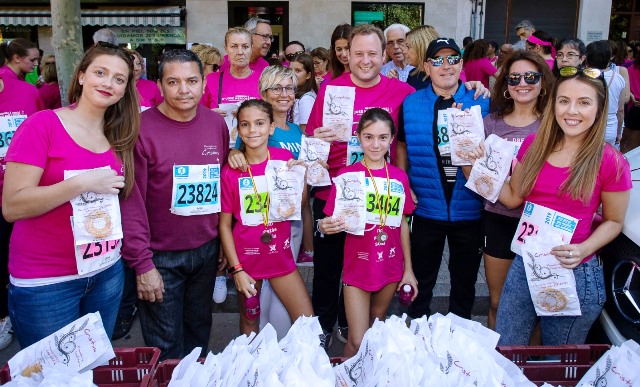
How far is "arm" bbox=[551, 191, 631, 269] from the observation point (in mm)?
2750

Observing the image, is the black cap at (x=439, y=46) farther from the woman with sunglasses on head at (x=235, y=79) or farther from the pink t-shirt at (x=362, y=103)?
the woman with sunglasses on head at (x=235, y=79)

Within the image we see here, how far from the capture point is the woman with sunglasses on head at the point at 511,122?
140 inches

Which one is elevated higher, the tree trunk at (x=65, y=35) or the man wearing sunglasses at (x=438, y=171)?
the tree trunk at (x=65, y=35)

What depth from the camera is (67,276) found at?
2650 millimetres

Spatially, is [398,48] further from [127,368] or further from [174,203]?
[127,368]

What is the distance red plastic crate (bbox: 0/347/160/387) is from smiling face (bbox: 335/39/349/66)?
367cm

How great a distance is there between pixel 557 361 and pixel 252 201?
196 cm

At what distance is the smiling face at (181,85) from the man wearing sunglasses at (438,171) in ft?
4.79

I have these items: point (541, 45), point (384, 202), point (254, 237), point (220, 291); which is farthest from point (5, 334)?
point (541, 45)

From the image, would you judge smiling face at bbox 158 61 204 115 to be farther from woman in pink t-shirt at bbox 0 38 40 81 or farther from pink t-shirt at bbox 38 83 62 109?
pink t-shirt at bbox 38 83 62 109

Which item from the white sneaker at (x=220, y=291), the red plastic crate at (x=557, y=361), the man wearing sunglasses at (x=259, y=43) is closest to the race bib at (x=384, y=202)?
the red plastic crate at (x=557, y=361)

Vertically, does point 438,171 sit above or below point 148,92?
below

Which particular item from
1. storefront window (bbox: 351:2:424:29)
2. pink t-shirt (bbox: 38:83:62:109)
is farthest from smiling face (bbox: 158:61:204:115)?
storefront window (bbox: 351:2:424:29)

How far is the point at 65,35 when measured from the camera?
237 inches
